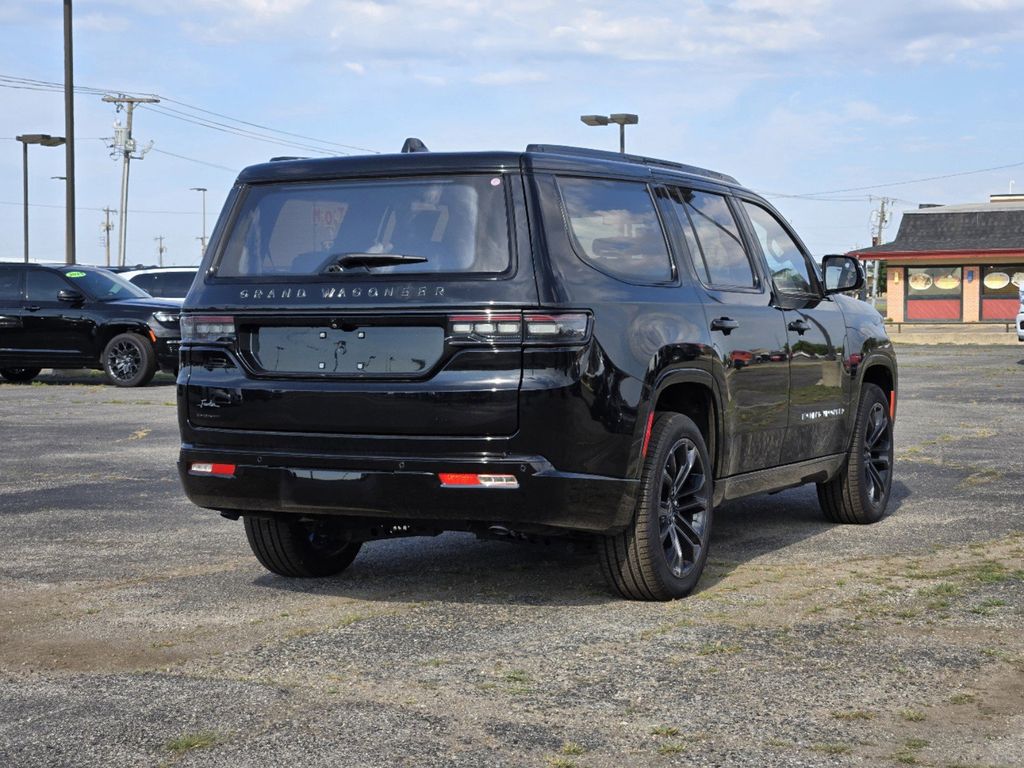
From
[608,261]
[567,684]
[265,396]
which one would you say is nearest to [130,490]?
[265,396]

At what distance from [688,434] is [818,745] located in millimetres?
2316

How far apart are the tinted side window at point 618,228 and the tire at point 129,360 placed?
15.3m

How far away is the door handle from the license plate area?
5.00ft

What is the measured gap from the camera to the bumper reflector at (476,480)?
5742mm

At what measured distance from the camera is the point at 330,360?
602 centimetres

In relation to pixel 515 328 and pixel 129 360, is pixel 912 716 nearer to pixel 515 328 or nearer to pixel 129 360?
pixel 515 328

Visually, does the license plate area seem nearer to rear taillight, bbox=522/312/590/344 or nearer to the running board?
rear taillight, bbox=522/312/590/344

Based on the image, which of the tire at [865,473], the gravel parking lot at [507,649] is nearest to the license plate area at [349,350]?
the gravel parking lot at [507,649]

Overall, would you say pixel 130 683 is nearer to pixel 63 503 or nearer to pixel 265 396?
pixel 265 396

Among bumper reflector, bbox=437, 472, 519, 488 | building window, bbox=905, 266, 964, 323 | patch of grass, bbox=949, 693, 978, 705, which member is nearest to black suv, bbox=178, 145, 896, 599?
bumper reflector, bbox=437, 472, 519, 488

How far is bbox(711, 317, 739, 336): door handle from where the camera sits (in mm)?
6797

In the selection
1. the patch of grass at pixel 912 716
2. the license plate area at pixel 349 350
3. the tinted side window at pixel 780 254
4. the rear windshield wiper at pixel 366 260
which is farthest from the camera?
the tinted side window at pixel 780 254

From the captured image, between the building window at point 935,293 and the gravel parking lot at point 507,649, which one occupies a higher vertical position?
the building window at point 935,293

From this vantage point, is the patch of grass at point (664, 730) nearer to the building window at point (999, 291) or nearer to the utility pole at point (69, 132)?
the utility pole at point (69, 132)
